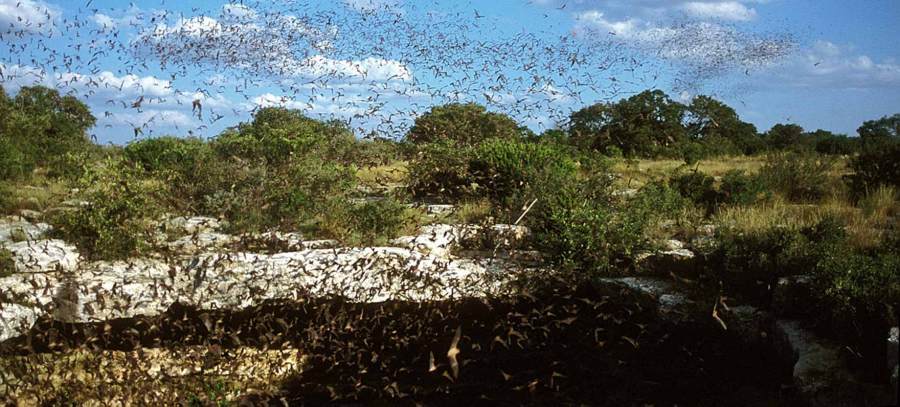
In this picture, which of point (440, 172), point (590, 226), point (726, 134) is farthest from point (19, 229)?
point (726, 134)

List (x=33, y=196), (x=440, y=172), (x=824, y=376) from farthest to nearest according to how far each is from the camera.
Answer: (x=440, y=172)
(x=33, y=196)
(x=824, y=376)

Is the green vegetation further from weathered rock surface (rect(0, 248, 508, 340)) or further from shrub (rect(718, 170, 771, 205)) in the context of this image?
weathered rock surface (rect(0, 248, 508, 340))

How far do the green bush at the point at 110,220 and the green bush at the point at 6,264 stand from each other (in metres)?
0.59

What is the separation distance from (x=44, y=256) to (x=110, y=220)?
672 mm

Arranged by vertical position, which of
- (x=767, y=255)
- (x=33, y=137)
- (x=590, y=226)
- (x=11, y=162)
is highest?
(x=33, y=137)

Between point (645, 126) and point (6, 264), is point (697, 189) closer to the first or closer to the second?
point (645, 126)

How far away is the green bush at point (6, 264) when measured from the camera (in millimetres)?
6059

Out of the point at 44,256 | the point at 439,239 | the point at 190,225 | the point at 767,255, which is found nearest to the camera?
the point at 767,255

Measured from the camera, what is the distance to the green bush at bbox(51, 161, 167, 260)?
21.3ft

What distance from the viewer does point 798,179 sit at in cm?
1040

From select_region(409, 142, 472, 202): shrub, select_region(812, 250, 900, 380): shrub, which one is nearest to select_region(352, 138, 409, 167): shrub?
select_region(409, 142, 472, 202): shrub

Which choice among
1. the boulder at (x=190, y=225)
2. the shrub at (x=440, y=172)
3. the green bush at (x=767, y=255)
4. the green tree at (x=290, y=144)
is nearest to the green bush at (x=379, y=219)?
the boulder at (x=190, y=225)

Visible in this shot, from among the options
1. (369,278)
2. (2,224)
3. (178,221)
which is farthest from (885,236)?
(2,224)

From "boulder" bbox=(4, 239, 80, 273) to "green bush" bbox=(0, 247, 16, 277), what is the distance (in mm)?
41
